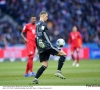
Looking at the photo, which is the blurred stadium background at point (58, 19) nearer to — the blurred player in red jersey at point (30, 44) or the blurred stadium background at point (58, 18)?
the blurred stadium background at point (58, 18)

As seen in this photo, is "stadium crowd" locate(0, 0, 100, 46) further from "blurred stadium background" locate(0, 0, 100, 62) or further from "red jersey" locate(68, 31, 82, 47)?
"red jersey" locate(68, 31, 82, 47)

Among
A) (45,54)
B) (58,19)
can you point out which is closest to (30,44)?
(45,54)

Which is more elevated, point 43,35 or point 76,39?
point 76,39

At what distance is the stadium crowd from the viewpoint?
1443 inches

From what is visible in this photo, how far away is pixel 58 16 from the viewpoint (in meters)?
38.0

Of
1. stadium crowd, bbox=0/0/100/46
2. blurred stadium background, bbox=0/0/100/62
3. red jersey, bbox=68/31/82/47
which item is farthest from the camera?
stadium crowd, bbox=0/0/100/46

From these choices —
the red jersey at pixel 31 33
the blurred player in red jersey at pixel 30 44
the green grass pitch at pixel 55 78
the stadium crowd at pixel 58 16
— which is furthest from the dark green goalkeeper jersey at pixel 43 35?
the stadium crowd at pixel 58 16

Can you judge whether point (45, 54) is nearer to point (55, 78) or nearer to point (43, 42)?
point (43, 42)

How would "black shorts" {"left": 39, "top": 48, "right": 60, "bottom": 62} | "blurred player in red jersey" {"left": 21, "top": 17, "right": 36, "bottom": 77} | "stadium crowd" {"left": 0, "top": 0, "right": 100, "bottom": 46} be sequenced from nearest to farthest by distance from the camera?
"black shorts" {"left": 39, "top": 48, "right": 60, "bottom": 62}
"blurred player in red jersey" {"left": 21, "top": 17, "right": 36, "bottom": 77}
"stadium crowd" {"left": 0, "top": 0, "right": 100, "bottom": 46}

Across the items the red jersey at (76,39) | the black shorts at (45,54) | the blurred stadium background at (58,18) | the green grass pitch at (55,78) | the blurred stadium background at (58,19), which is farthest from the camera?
→ the blurred stadium background at (58,18)

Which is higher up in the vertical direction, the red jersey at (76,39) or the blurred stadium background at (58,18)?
the blurred stadium background at (58,18)

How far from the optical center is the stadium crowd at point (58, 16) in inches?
1443

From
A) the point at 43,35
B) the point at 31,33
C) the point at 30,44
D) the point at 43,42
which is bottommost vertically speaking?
the point at 43,42

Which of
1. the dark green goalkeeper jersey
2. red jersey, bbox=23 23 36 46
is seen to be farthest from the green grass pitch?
red jersey, bbox=23 23 36 46
